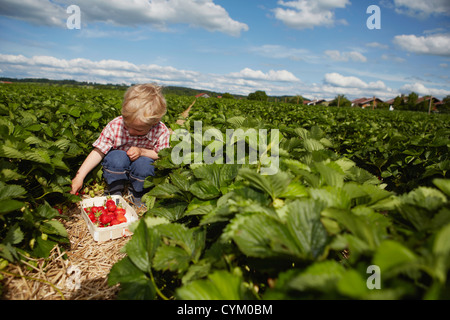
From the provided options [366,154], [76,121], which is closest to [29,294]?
[76,121]

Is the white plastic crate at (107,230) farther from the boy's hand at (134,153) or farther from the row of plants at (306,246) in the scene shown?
the row of plants at (306,246)

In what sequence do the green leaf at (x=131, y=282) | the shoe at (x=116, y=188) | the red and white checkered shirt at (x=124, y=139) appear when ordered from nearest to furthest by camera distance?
the green leaf at (x=131, y=282)
the red and white checkered shirt at (x=124, y=139)
the shoe at (x=116, y=188)

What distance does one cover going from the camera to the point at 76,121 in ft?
12.5

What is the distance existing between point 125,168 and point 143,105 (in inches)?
32.7

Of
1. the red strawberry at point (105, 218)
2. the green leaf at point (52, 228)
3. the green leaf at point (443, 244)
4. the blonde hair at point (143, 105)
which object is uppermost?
the blonde hair at point (143, 105)

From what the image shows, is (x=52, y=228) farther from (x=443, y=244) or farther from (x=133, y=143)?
(x=443, y=244)

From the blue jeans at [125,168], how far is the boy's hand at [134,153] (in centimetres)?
4

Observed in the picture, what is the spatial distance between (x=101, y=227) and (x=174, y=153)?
1.15 m

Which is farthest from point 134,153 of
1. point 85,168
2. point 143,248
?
point 143,248

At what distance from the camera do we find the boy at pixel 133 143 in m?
2.86

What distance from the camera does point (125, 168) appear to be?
3.23m

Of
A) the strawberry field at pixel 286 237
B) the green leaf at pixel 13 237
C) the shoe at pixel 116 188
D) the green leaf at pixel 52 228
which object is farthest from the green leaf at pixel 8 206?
the shoe at pixel 116 188

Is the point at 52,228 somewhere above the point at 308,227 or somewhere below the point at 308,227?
below
